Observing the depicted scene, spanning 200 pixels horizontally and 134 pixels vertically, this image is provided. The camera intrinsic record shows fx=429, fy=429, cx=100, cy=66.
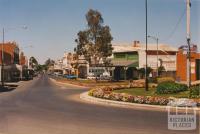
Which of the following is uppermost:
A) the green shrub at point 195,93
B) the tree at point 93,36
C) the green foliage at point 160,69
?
the tree at point 93,36

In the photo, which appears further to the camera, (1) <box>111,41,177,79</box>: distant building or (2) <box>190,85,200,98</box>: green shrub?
(1) <box>111,41,177,79</box>: distant building

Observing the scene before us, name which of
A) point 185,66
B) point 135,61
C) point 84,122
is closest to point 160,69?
point 135,61

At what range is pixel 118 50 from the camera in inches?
3701

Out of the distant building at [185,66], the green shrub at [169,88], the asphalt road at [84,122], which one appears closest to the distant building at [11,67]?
the distant building at [185,66]

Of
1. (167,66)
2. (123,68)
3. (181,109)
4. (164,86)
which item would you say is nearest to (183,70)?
(167,66)

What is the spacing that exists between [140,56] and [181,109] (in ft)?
216

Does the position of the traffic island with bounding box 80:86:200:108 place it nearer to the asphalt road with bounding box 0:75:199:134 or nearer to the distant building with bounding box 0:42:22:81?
the asphalt road with bounding box 0:75:199:134

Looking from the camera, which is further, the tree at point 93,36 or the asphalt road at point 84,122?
the tree at point 93,36

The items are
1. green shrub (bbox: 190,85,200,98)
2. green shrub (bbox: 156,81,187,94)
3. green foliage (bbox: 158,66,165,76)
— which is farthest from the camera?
green foliage (bbox: 158,66,165,76)

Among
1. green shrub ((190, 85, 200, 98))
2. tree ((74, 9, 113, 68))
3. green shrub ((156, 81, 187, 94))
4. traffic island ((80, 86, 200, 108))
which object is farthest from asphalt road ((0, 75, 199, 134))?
tree ((74, 9, 113, 68))

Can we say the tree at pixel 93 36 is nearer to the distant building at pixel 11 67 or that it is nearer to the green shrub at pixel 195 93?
the distant building at pixel 11 67

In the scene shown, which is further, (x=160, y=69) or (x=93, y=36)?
(x=160, y=69)

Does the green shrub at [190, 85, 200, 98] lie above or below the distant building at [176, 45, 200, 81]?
below

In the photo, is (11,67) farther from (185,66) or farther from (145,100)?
(145,100)
